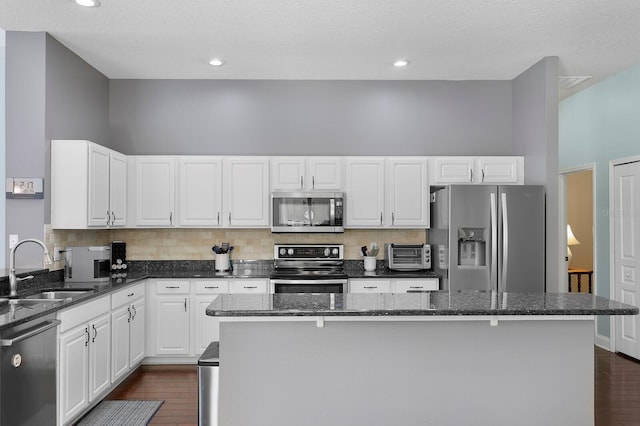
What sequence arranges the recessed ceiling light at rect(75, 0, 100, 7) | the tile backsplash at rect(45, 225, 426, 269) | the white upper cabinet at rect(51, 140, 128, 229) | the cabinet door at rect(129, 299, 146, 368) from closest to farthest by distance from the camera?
1. the recessed ceiling light at rect(75, 0, 100, 7)
2. the white upper cabinet at rect(51, 140, 128, 229)
3. the cabinet door at rect(129, 299, 146, 368)
4. the tile backsplash at rect(45, 225, 426, 269)

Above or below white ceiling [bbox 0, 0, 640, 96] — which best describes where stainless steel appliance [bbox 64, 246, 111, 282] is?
below

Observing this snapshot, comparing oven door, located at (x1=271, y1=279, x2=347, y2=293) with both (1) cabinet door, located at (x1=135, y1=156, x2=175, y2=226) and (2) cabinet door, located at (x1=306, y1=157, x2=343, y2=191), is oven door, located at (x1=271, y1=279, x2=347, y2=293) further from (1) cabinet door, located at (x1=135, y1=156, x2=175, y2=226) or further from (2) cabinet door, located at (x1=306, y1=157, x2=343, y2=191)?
(1) cabinet door, located at (x1=135, y1=156, x2=175, y2=226)

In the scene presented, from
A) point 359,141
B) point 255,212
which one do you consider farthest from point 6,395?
point 359,141

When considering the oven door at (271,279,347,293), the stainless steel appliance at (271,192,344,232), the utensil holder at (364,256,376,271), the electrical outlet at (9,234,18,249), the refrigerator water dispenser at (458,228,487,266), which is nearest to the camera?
the electrical outlet at (9,234,18,249)

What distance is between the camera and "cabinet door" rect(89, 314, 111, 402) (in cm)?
Answer: 349

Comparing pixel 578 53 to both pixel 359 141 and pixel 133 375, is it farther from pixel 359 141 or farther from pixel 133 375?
pixel 133 375

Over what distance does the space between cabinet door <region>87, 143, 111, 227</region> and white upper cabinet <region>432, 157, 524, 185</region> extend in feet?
10.7

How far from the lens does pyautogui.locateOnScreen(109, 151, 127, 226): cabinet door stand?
4.47m

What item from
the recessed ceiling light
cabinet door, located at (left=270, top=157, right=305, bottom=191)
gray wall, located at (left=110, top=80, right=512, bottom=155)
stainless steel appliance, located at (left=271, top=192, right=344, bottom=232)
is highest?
the recessed ceiling light

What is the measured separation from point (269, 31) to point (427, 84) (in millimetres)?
2156

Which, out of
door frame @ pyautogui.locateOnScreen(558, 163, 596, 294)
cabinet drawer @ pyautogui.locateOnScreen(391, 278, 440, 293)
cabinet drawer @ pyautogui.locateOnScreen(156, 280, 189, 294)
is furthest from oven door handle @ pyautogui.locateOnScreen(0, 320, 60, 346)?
door frame @ pyautogui.locateOnScreen(558, 163, 596, 294)

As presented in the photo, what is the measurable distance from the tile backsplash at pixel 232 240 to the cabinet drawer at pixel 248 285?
55 centimetres

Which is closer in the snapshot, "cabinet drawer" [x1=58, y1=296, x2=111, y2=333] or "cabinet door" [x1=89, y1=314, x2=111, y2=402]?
"cabinet drawer" [x1=58, y1=296, x2=111, y2=333]

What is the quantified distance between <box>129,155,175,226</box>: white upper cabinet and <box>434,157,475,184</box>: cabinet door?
9.21 ft
